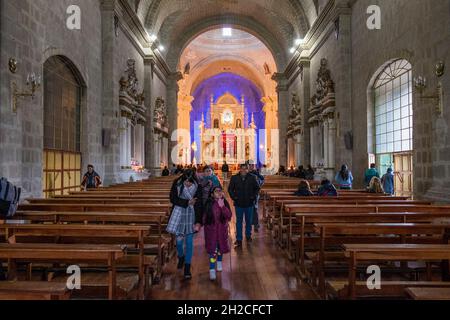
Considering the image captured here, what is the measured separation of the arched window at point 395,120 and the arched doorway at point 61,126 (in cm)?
890

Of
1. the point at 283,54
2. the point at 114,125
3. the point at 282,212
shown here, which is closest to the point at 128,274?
the point at 282,212

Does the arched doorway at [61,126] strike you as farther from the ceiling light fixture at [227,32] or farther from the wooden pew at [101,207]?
the ceiling light fixture at [227,32]

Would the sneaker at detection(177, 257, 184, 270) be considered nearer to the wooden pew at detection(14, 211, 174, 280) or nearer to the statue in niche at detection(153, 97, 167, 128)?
the wooden pew at detection(14, 211, 174, 280)

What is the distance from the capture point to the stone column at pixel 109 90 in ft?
43.1

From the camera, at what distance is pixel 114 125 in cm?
1332

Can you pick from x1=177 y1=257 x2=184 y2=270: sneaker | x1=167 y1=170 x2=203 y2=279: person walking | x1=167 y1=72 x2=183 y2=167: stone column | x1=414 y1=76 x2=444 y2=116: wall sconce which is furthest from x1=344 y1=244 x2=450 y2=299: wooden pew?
x1=167 y1=72 x2=183 y2=167: stone column

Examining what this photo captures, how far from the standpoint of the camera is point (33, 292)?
2256mm

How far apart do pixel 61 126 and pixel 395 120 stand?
9254mm

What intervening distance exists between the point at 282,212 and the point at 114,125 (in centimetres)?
828

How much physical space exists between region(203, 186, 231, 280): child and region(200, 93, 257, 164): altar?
33753mm

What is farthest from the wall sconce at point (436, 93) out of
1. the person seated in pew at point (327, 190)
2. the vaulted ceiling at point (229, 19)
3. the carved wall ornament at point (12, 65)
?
the vaulted ceiling at point (229, 19)

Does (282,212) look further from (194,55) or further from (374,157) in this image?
(194,55)

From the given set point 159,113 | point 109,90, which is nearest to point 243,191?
point 109,90
